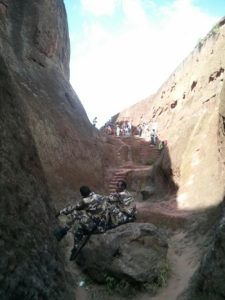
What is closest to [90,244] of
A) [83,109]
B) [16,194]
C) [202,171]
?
[16,194]

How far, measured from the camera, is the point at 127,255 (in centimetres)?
951

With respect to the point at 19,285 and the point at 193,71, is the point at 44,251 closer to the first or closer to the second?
the point at 19,285

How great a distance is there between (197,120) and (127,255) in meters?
10.1

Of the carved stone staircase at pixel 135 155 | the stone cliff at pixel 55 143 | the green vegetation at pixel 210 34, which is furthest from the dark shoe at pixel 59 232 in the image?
the green vegetation at pixel 210 34

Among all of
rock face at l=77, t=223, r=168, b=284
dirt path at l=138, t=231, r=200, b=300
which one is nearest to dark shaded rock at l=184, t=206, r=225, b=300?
dirt path at l=138, t=231, r=200, b=300

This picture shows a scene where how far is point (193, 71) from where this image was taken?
2700cm

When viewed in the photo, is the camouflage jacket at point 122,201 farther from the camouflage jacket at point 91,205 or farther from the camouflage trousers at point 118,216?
the camouflage jacket at point 91,205

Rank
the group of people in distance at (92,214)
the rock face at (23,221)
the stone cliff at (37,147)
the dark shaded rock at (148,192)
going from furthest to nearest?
the dark shaded rock at (148,192), the group of people in distance at (92,214), the stone cliff at (37,147), the rock face at (23,221)

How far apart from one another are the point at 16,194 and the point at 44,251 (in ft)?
4.10

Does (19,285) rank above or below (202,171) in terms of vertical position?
below

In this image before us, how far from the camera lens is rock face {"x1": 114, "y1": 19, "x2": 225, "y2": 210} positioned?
13182 millimetres

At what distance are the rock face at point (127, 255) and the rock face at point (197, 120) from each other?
3.03m

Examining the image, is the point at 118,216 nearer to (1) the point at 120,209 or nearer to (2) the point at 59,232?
(1) the point at 120,209

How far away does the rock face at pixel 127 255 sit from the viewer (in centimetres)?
926
